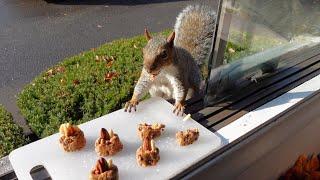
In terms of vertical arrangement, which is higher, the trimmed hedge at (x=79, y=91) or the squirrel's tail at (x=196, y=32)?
the squirrel's tail at (x=196, y=32)

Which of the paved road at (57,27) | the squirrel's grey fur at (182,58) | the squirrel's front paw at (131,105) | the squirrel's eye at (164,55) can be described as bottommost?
the paved road at (57,27)

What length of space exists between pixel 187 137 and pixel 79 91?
1208mm

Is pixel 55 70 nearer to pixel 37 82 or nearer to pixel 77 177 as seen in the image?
pixel 37 82

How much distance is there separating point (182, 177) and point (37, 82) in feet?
5.02

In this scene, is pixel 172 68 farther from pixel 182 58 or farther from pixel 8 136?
pixel 8 136

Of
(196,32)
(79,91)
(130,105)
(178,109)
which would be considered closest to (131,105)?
(130,105)

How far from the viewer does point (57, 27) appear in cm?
366

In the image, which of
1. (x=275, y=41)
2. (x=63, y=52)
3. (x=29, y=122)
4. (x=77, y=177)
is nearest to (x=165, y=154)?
(x=77, y=177)

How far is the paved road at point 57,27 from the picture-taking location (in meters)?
2.83

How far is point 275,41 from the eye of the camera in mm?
1160

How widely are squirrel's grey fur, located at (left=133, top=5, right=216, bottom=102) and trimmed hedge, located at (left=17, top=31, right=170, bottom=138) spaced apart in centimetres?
58

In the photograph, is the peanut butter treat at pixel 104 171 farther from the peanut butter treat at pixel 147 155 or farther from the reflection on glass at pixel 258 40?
the reflection on glass at pixel 258 40

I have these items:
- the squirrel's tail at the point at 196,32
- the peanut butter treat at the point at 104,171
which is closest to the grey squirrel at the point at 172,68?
the squirrel's tail at the point at 196,32

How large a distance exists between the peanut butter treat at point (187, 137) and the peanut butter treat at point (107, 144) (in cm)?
13
